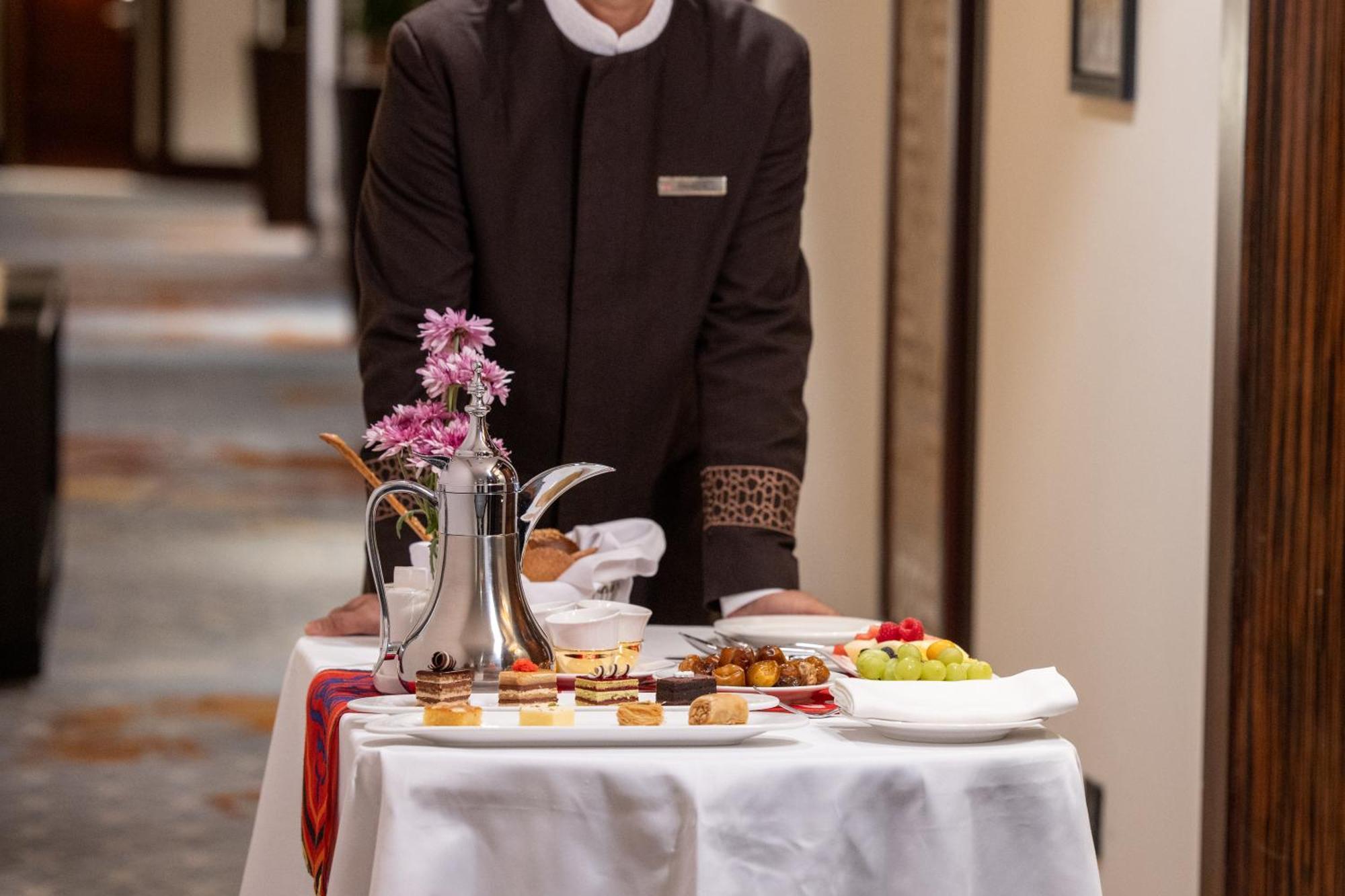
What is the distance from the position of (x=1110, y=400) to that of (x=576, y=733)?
1682 mm

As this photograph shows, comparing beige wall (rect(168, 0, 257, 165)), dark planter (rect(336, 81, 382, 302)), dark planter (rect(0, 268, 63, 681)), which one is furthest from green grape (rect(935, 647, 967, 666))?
beige wall (rect(168, 0, 257, 165))

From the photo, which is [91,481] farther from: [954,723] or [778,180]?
[954,723]

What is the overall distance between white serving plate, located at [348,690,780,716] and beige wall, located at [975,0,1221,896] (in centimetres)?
118

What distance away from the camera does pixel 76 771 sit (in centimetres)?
416

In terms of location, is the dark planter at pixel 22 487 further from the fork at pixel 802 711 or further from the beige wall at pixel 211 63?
the beige wall at pixel 211 63

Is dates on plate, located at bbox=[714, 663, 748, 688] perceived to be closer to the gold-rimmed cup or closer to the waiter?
the gold-rimmed cup

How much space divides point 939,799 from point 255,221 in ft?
56.0

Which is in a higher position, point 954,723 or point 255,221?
point 255,221

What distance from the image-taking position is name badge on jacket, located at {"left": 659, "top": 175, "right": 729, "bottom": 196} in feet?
7.59

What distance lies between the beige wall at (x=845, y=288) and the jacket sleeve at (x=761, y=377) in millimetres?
2069

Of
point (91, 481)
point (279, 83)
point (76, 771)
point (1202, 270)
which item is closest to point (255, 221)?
point (279, 83)

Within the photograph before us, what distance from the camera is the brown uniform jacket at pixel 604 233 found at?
2260mm

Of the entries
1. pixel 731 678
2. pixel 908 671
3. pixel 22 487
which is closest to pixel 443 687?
pixel 731 678

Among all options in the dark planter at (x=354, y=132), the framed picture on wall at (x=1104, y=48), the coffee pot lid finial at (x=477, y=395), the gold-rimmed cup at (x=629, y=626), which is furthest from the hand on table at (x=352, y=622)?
the dark planter at (x=354, y=132)
